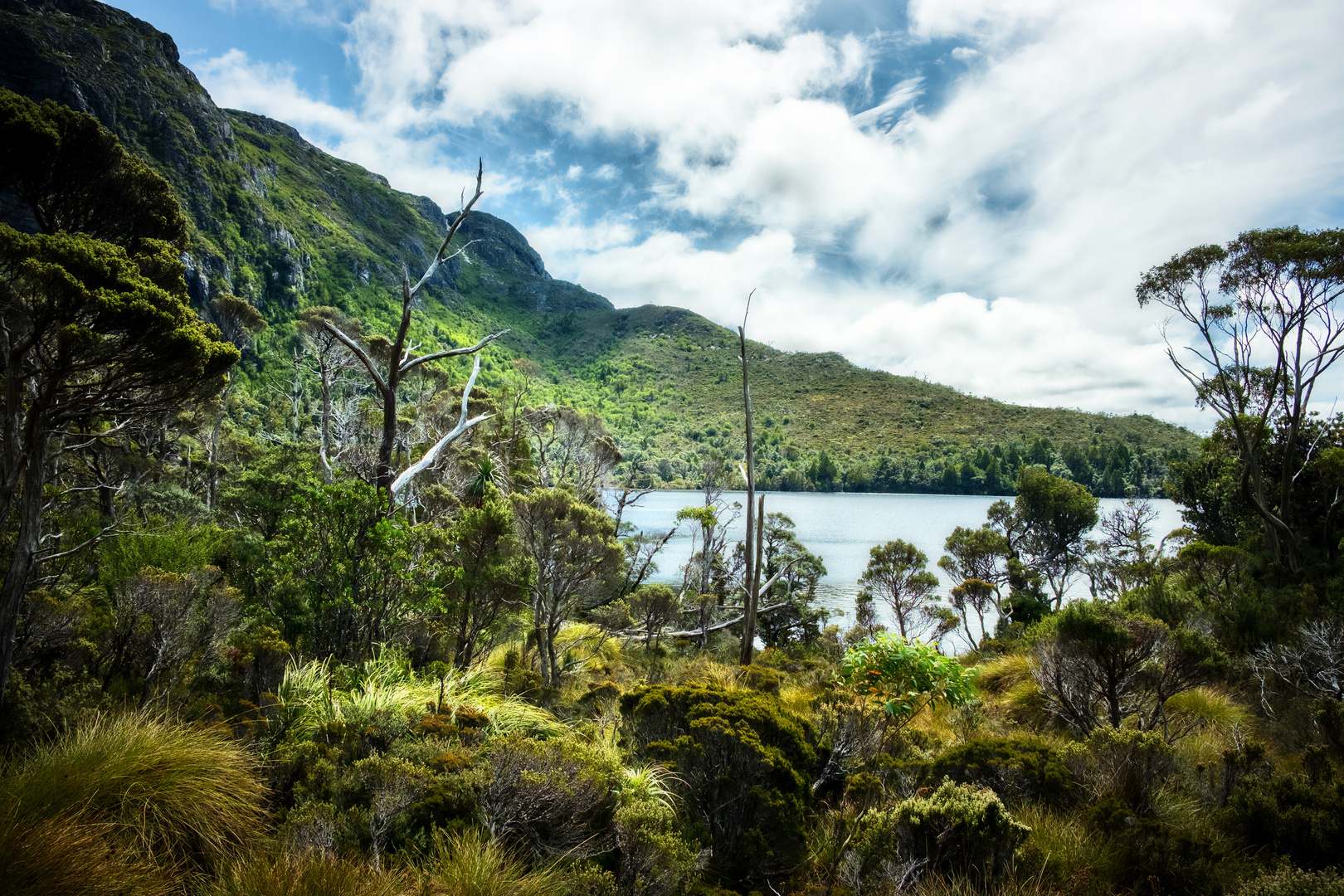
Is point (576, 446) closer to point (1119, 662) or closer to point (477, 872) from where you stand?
point (1119, 662)

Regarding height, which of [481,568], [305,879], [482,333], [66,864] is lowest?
[305,879]

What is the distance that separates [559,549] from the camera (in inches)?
331

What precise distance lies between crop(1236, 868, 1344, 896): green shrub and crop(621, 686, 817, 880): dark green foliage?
225cm

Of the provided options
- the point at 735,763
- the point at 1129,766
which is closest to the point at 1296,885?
the point at 1129,766

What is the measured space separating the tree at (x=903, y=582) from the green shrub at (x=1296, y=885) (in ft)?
50.6

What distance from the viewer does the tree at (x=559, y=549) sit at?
8195 millimetres

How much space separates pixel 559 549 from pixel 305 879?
587 cm

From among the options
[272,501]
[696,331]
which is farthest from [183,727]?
[696,331]

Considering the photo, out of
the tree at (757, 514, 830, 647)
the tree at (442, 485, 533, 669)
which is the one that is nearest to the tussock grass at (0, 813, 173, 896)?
the tree at (442, 485, 533, 669)

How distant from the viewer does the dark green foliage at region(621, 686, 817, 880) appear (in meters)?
3.83

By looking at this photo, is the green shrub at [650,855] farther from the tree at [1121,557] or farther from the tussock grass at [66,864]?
the tree at [1121,557]

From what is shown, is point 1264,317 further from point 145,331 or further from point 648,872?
point 145,331

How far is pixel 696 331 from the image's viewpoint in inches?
4250

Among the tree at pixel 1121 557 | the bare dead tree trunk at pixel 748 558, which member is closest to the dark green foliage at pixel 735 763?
the bare dead tree trunk at pixel 748 558
